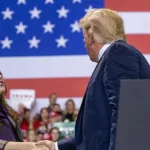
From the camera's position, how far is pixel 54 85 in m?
11.0

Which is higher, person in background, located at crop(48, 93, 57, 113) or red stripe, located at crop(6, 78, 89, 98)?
red stripe, located at crop(6, 78, 89, 98)

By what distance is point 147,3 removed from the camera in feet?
35.7

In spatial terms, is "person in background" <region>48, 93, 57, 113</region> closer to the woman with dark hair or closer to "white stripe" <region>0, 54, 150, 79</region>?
"white stripe" <region>0, 54, 150, 79</region>

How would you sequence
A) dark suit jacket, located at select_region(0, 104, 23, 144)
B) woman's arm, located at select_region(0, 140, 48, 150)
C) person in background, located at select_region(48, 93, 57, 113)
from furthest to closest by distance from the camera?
person in background, located at select_region(48, 93, 57, 113)
dark suit jacket, located at select_region(0, 104, 23, 144)
woman's arm, located at select_region(0, 140, 48, 150)

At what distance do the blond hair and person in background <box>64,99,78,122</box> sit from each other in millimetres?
7084

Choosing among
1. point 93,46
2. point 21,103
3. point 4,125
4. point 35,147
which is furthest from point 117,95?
point 21,103

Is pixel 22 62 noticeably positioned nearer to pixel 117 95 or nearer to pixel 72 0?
pixel 72 0

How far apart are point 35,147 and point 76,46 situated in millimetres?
7944

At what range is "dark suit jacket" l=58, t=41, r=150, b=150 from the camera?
240cm

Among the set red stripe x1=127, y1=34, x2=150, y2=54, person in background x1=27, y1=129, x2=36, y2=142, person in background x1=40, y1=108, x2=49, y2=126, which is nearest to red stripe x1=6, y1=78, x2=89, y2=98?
person in background x1=40, y1=108, x2=49, y2=126

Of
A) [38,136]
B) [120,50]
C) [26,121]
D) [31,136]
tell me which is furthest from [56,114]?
[120,50]

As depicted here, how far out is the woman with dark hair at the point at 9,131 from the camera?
313 cm

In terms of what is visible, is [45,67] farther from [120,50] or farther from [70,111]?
[120,50]

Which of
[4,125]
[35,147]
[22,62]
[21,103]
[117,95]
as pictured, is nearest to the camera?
[117,95]
